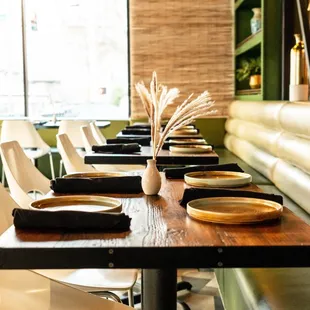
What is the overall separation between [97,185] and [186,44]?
5.52m

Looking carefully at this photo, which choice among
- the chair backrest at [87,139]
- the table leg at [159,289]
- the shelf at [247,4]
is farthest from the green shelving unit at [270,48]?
the table leg at [159,289]

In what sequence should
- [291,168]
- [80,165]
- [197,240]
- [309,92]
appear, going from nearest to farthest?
[197,240] < [291,168] < [80,165] < [309,92]

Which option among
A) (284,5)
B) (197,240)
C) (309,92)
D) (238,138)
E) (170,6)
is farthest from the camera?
(170,6)

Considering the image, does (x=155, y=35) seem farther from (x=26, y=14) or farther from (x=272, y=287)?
(x=272, y=287)

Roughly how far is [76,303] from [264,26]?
4.43 meters

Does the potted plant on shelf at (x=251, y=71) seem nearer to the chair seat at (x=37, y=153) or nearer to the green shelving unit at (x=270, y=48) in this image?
the green shelving unit at (x=270, y=48)

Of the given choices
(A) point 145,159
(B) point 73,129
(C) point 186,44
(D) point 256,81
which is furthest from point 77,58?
(A) point 145,159

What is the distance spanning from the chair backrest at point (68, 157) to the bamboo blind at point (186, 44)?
344 cm

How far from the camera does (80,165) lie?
4438 millimetres

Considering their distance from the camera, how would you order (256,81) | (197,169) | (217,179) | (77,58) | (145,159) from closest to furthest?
(217,179)
(197,169)
(145,159)
(256,81)
(77,58)

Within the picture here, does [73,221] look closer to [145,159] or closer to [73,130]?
[145,159]

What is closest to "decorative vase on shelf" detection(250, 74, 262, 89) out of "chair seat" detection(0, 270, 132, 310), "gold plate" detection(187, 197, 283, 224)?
"gold plate" detection(187, 197, 283, 224)

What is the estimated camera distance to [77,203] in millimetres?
2135

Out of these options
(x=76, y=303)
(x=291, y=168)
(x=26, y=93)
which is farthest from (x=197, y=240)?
(x=26, y=93)
